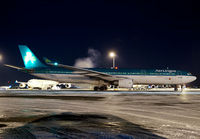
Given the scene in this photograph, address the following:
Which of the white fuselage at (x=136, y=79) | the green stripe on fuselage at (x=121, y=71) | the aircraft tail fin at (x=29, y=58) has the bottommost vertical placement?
the white fuselage at (x=136, y=79)

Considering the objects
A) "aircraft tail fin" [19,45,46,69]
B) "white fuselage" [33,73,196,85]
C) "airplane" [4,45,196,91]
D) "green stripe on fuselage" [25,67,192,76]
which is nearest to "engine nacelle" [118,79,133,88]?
"airplane" [4,45,196,91]

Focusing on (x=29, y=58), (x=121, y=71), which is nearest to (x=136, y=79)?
(x=121, y=71)

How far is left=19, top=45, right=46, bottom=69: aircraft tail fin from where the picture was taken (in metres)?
36.9

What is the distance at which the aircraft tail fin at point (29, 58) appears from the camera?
36.9 m

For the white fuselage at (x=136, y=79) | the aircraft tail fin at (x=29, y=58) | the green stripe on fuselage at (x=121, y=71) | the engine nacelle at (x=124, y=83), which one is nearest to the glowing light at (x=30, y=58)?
the aircraft tail fin at (x=29, y=58)

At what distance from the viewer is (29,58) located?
36938 mm

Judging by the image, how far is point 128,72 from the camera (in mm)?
35281

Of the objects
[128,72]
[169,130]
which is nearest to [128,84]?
[128,72]

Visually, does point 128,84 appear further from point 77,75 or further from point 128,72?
point 77,75

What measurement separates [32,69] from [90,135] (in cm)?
3251

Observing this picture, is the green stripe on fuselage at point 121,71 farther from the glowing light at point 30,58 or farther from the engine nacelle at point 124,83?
the engine nacelle at point 124,83

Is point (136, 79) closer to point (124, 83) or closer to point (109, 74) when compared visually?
point (124, 83)

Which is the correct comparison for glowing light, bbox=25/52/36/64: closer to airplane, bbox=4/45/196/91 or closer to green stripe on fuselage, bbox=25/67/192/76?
airplane, bbox=4/45/196/91

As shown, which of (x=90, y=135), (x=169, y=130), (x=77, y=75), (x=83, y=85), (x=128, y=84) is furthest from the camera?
(x=83, y=85)
